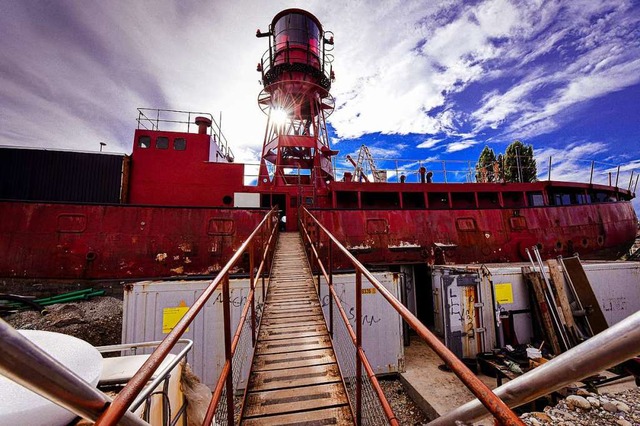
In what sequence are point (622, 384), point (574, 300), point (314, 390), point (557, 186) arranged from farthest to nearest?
point (557, 186) < point (574, 300) < point (622, 384) < point (314, 390)

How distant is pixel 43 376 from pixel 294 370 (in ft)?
8.44

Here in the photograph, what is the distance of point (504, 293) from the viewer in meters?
6.43

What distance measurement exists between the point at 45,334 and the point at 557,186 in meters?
15.4

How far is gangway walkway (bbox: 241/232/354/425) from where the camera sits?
2.37 metres

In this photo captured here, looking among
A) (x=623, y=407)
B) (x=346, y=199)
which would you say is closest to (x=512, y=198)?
(x=346, y=199)

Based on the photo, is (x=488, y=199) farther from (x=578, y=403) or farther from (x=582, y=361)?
(x=582, y=361)

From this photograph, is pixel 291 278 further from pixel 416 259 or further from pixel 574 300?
pixel 574 300

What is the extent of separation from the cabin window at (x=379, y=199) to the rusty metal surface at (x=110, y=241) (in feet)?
17.2

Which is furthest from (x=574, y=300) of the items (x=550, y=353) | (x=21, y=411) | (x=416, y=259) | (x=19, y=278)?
(x=19, y=278)

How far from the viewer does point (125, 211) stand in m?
7.78

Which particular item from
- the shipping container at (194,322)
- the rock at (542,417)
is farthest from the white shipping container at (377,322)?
the rock at (542,417)

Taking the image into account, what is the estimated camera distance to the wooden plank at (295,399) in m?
2.40

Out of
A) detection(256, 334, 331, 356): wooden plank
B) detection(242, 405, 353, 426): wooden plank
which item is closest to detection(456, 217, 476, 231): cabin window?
detection(256, 334, 331, 356): wooden plank

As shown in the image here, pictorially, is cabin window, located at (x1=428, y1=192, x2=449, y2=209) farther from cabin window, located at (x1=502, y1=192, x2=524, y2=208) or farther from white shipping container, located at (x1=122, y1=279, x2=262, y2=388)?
white shipping container, located at (x1=122, y1=279, x2=262, y2=388)
